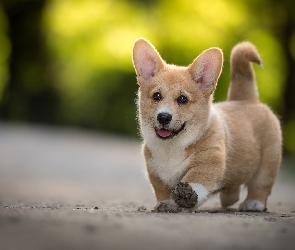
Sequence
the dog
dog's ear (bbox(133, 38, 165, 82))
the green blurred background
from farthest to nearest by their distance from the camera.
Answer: the green blurred background < dog's ear (bbox(133, 38, 165, 82)) < the dog

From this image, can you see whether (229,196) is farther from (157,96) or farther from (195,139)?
(157,96)

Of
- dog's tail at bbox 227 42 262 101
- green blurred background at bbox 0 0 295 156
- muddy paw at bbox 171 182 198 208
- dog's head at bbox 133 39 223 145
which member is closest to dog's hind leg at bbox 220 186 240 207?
dog's tail at bbox 227 42 262 101

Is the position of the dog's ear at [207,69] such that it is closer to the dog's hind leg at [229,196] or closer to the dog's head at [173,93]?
the dog's head at [173,93]

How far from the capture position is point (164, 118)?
544 cm

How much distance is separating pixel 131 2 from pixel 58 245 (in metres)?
21.8

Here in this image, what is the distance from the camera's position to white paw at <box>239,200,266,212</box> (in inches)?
248

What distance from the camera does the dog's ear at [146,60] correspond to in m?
5.95

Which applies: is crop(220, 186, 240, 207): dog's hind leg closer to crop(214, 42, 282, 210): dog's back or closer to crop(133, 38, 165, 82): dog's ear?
crop(214, 42, 282, 210): dog's back

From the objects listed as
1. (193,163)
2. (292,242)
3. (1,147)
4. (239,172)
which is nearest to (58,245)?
(292,242)

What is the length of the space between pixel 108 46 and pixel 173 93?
20.8 meters

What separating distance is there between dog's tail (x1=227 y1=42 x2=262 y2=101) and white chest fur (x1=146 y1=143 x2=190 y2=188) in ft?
4.98

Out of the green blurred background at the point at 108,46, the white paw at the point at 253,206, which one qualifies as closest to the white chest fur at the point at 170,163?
the white paw at the point at 253,206

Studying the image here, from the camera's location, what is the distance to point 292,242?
3.81 metres

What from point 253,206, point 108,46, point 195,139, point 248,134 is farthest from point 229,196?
point 108,46
